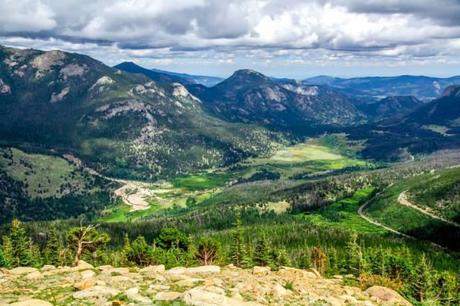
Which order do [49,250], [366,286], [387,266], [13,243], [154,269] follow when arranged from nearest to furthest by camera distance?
[366,286] → [154,269] → [387,266] → [13,243] → [49,250]

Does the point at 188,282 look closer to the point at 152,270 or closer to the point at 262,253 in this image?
the point at 152,270

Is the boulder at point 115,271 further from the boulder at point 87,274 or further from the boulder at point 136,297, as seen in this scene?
the boulder at point 136,297

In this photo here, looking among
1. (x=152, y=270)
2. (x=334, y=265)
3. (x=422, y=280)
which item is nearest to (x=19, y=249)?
(x=334, y=265)

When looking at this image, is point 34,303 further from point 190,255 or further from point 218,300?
point 190,255

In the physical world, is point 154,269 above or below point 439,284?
above

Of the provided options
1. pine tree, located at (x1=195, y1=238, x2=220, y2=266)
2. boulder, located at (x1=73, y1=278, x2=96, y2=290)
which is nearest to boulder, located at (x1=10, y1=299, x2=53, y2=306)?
boulder, located at (x1=73, y1=278, x2=96, y2=290)

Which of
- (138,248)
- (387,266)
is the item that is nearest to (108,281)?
(138,248)

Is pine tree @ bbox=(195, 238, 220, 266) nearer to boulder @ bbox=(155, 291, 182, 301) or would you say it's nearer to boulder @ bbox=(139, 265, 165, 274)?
boulder @ bbox=(139, 265, 165, 274)
